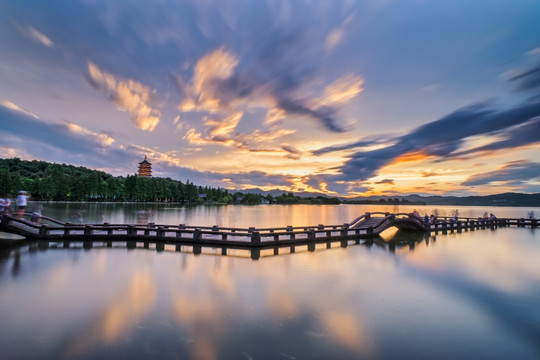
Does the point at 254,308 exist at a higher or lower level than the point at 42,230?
lower

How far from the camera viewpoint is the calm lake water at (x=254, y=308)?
461 cm

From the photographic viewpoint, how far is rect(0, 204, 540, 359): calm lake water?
4609 mm

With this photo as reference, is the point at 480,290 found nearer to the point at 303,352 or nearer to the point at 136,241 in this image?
the point at 303,352

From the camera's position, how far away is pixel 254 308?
6.38 metres

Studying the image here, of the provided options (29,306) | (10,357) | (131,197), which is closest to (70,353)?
(10,357)

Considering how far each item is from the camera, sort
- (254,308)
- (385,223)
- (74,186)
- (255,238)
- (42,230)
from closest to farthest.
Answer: (254,308)
(42,230)
(255,238)
(385,223)
(74,186)

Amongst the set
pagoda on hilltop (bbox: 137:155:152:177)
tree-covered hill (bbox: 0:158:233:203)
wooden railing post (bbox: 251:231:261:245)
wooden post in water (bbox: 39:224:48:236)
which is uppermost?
pagoda on hilltop (bbox: 137:155:152:177)

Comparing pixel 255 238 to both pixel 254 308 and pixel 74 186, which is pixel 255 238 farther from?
pixel 74 186

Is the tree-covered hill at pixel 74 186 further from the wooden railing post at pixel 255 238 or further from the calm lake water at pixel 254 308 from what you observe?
the wooden railing post at pixel 255 238

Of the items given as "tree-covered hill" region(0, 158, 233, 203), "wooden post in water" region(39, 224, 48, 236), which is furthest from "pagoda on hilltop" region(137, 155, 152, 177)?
"wooden post in water" region(39, 224, 48, 236)

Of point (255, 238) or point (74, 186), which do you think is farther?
point (74, 186)

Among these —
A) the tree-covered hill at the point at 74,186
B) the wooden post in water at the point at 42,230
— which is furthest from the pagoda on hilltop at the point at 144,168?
the wooden post in water at the point at 42,230

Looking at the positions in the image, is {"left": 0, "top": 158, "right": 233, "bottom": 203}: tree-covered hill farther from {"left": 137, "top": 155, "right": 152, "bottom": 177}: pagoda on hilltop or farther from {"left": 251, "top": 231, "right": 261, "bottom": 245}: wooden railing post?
{"left": 251, "top": 231, "right": 261, "bottom": 245}: wooden railing post

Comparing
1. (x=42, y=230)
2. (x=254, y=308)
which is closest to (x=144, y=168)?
(x=42, y=230)
